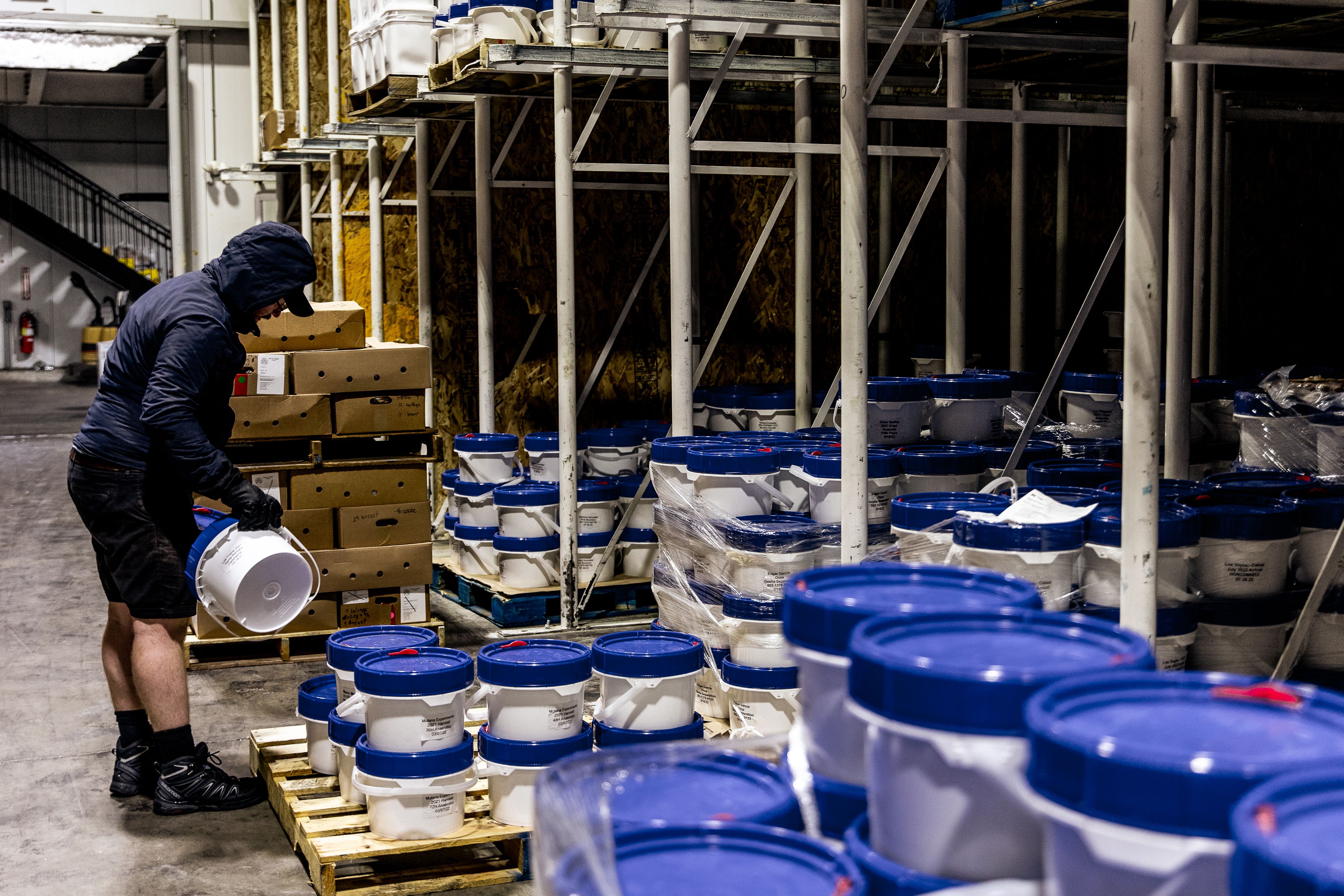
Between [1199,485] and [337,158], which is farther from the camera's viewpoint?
[337,158]

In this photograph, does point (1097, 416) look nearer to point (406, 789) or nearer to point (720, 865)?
point (406, 789)

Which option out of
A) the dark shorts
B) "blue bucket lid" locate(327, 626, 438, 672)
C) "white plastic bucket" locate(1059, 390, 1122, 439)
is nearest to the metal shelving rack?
"white plastic bucket" locate(1059, 390, 1122, 439)

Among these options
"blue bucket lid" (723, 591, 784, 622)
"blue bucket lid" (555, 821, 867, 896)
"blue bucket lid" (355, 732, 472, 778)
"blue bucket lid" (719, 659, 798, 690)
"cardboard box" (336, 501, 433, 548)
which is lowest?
"blue bucket lid" (355, 732, 472, 778)

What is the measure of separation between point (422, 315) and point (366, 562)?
3978 millimetres

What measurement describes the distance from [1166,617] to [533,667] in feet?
6.50

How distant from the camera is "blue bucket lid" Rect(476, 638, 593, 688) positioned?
4473mm

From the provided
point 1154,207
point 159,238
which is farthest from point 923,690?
point 159,238

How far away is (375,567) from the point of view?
742 cm

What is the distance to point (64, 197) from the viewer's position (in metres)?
28.6

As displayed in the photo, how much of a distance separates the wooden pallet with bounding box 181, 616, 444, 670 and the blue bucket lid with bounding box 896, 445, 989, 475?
117 inches

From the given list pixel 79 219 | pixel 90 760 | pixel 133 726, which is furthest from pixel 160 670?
pixel 79 219

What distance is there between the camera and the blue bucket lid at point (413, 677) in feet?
14.4

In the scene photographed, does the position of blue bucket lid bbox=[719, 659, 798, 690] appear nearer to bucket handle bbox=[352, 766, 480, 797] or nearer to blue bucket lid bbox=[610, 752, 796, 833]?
bucket handle bbox=[352, 766, 480, 797]

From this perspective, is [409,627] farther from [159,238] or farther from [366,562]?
[159,238]
